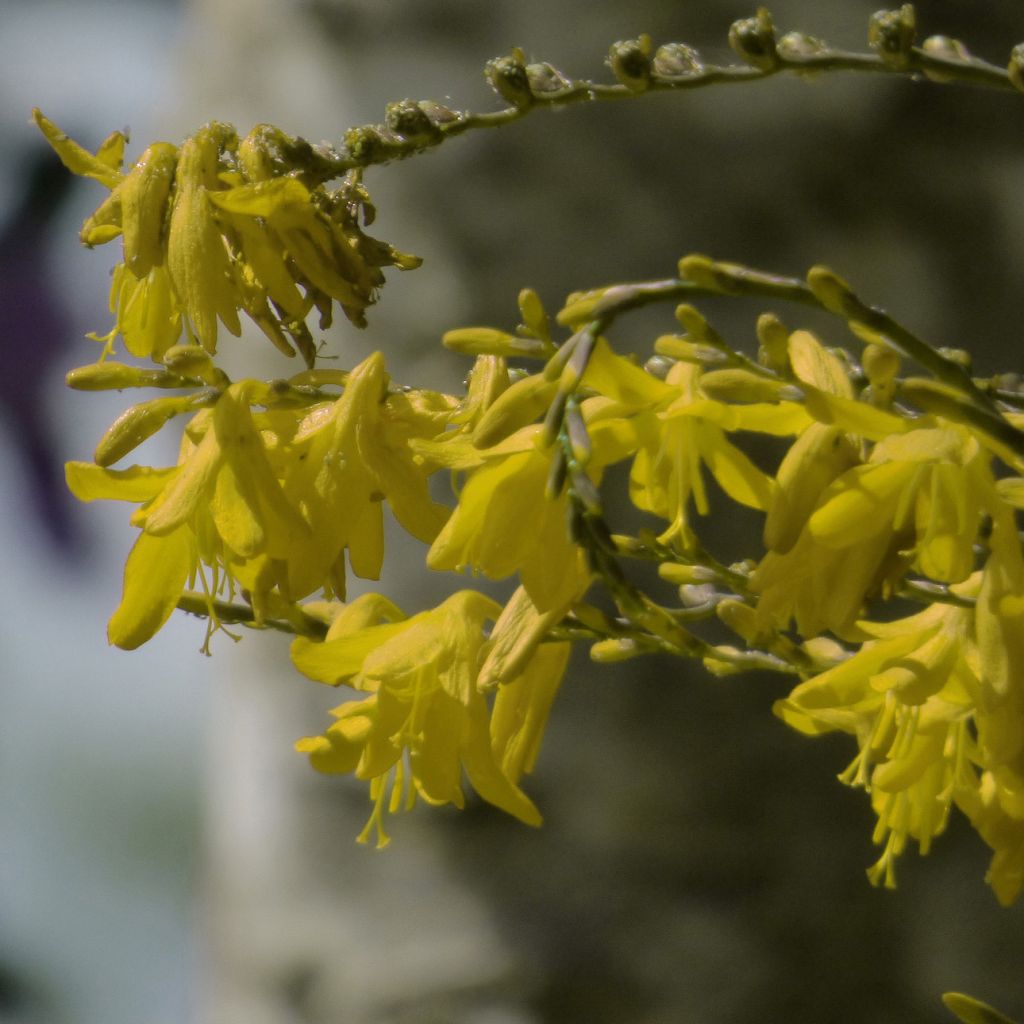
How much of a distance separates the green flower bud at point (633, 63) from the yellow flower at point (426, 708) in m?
0.14

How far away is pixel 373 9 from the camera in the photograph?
1015 millimetres

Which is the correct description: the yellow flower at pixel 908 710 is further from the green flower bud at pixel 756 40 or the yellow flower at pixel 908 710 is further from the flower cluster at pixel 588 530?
the green flower bud at pixel 756 40

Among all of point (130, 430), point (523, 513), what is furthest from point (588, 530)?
point (130, 430)

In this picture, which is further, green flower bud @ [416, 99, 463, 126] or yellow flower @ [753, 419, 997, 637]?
green flower bud @ [416, 99, 463, 126]

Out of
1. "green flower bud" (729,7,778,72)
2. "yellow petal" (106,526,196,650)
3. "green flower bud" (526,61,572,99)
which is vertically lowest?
"yellow petal" (106,526,196,650)

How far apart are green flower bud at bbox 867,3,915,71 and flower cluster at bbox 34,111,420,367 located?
0.45 feet

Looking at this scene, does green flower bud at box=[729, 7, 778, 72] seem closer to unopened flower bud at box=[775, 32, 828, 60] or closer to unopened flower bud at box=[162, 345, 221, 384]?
unopened flower bud at box=[775, 32, 828, 60]

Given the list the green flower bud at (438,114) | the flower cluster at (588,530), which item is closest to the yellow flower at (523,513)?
the flower cluster at (588,530)

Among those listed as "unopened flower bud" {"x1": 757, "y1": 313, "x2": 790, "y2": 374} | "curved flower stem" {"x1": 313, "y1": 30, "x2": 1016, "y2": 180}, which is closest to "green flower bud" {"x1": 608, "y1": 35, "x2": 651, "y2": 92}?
"curved flower stem" {"x1": 313, "y1": 30, "x2": 1016, "y2": 180}

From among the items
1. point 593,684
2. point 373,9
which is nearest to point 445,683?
point 593,684

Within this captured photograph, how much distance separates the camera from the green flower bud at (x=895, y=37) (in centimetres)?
30

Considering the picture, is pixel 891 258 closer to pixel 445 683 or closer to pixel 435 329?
pixel 435 329

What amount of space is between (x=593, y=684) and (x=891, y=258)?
1.18 ft

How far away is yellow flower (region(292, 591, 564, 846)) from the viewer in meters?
0.34
